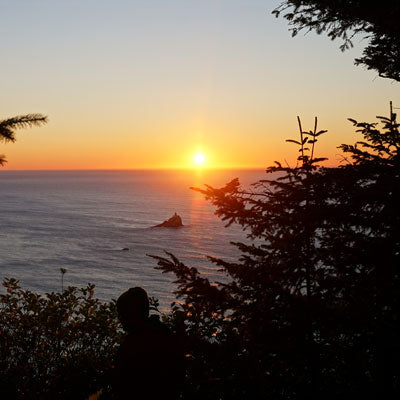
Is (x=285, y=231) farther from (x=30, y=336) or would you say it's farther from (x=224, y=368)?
(x=30, y=336)

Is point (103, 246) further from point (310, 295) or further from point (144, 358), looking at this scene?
point (144, 358)

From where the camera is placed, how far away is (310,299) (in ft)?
12.8

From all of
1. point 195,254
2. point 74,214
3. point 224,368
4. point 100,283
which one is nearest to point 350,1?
point 224,368

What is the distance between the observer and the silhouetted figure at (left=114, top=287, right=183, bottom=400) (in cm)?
333

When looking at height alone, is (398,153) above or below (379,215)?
above

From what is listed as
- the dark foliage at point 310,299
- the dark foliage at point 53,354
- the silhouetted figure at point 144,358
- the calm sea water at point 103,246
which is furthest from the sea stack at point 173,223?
the silhouetted figure at point 144,358

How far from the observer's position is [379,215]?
431 cm

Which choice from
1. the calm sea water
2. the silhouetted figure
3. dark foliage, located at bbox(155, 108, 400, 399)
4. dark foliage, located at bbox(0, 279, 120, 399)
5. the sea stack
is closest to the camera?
the silhouetted figure

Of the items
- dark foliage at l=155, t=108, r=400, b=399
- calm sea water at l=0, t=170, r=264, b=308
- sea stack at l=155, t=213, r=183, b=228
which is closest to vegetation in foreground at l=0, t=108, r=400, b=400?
dark foliage at l=155, t=108, r=400, b=399

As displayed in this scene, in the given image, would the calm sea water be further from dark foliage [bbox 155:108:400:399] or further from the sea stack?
dark foliage [bbox 155:108:400:399]

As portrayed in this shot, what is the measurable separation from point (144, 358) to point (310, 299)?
1.71m

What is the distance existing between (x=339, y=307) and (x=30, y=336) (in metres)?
8.10

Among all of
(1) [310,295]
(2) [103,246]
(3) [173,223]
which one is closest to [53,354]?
(1) [310,295]

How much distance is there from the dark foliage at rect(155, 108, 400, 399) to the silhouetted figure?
46cm
